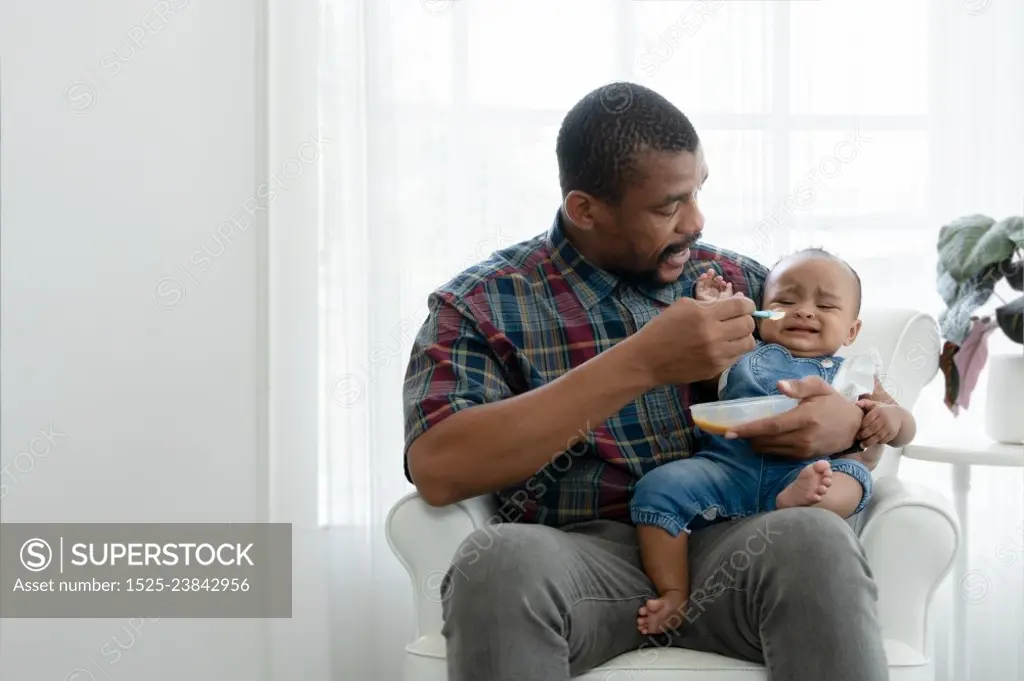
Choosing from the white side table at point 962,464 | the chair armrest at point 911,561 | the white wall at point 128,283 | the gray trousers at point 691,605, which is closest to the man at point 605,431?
the gray trousers at point 691,605

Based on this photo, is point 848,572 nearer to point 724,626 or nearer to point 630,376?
point 724,626

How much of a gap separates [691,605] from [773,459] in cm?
24

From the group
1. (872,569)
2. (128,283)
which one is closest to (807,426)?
(872,569)

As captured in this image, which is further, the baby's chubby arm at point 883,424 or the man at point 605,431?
the baby's chubby arm at point 883,424

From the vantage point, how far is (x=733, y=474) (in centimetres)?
146

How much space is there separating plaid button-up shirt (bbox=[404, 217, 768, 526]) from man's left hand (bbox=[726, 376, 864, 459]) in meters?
0.18

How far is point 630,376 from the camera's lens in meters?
1.35

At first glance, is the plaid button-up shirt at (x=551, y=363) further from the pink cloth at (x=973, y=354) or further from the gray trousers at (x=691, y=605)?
the pink cloth at (x=973, y=354)

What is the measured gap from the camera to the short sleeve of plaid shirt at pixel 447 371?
4.73ft

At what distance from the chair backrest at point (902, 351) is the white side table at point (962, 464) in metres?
0.18

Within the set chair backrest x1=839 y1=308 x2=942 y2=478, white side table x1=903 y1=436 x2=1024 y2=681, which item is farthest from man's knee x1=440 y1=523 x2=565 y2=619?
white side table x1=903 y1=436 x2=1024 y2=681

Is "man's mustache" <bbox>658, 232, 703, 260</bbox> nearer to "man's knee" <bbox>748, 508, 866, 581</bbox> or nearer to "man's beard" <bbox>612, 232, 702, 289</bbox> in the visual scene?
"man's beard" <bbox>612, 232, 702, 289</bbox>

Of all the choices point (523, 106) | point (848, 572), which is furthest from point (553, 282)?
point (523, 106)

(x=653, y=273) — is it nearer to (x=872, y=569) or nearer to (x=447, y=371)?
(x=447, y=371)
